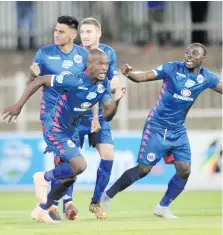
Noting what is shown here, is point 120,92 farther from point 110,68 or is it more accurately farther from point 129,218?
point 129,218

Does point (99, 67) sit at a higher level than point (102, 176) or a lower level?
higher

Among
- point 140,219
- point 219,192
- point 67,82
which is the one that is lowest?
point 219,192

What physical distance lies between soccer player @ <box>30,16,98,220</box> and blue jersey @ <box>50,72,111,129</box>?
67cm

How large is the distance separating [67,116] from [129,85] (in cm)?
1169

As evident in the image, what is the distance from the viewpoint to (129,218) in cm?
1599

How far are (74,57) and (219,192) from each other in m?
8.97

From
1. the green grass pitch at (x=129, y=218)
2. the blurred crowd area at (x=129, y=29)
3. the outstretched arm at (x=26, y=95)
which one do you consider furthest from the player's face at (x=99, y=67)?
the blurred crowd area at (x=129, y=29)

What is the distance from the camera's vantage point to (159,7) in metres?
33.7

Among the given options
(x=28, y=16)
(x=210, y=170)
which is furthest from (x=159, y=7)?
(x=210, y=170)

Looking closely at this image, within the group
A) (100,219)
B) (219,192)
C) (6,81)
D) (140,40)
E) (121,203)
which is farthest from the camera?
(140,40)

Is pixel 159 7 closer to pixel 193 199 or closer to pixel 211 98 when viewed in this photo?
pixel 211 98

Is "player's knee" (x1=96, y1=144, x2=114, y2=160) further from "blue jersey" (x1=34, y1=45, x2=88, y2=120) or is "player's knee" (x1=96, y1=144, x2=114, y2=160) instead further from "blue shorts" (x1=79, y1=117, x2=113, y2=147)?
"blue jersey" (x1=34, y1=45, x2=88, y2=120)

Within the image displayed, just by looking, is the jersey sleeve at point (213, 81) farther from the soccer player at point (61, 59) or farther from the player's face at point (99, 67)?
the player's face at point (99, 67)

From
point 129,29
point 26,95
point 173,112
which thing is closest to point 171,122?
point 173,112
